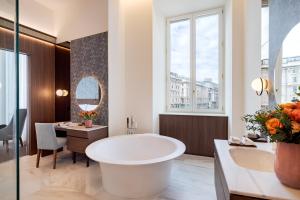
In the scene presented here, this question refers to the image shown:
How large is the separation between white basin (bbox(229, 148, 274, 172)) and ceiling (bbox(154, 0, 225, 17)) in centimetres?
316

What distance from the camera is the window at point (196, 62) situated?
3.71 meters

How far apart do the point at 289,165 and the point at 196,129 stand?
271 centimetres

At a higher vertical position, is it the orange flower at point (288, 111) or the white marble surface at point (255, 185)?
the orange flower at point (288, 111)

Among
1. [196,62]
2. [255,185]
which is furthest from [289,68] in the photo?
[196,62]

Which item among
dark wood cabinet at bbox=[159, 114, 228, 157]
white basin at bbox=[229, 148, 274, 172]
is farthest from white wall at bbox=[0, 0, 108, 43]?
white basin at bbox=[229, 148, 274, 172]

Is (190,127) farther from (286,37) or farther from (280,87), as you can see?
(286,37)

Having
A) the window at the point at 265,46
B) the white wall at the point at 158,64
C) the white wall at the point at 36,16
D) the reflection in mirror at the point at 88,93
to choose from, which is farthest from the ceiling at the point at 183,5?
the white wall at the point at 36,16

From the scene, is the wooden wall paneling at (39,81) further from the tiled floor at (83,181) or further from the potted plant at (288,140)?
the potted plant at (288,140)

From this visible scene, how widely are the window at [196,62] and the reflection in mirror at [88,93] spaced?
166 cm

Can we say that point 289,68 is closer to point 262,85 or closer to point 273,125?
point 262,85

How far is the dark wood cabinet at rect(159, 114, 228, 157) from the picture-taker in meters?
3.40

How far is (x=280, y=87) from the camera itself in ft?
6.11

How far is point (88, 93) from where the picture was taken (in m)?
3.88

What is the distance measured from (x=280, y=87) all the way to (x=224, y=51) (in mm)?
1968
